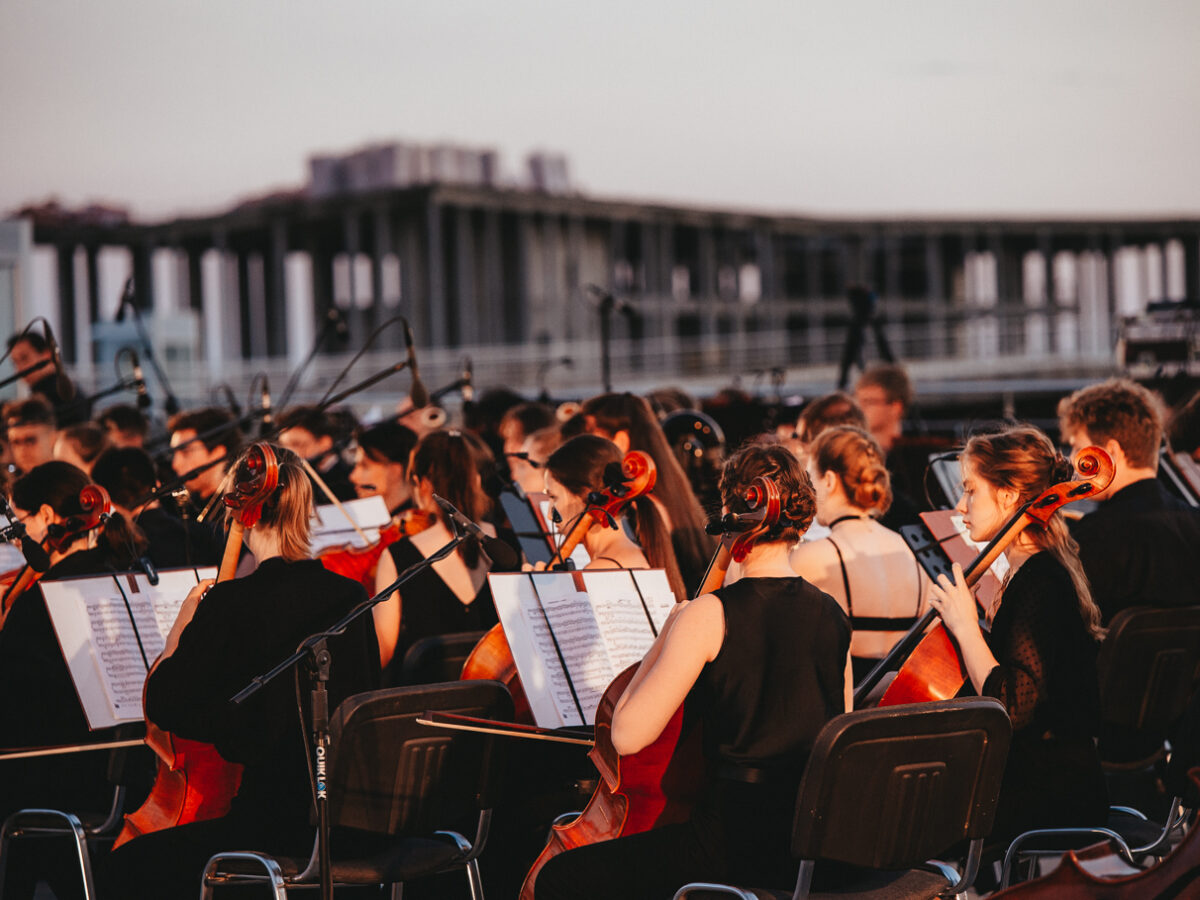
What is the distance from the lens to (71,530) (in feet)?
14.0

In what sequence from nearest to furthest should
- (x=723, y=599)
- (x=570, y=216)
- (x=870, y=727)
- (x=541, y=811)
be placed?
(x=870, y=727)
(x=723, y=599)
(x=541, y=811)
(x=570, y=216)

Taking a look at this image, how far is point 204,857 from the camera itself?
137 inches

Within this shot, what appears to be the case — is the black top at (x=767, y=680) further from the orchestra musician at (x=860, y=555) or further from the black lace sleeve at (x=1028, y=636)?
the orchestra musician at (x=860, y=555)

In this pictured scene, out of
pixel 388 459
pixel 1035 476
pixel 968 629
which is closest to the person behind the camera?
pixel 968 629

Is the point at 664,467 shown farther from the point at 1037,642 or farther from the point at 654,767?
the point at 654,767

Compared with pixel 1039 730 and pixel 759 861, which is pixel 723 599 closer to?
pixel 759 861

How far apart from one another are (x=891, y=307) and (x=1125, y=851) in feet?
117

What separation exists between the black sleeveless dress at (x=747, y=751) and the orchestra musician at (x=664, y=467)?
1684 millimetres

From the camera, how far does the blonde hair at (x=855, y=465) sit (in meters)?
4.52

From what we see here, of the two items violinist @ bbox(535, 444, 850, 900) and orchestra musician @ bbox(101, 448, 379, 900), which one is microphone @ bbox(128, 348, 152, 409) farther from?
violinist @ bbox(535, 444, 850, 900)

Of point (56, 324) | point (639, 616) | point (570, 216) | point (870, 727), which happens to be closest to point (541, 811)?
point (639, 616)

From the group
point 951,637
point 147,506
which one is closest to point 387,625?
point 147,506

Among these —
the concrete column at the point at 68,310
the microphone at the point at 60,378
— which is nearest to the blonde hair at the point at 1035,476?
the microphone at the point at 60,378

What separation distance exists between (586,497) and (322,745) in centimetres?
139
